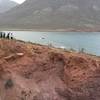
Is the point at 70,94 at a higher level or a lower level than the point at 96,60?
lower

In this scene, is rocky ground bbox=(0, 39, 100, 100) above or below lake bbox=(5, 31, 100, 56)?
above

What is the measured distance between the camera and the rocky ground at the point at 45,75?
1625 cm

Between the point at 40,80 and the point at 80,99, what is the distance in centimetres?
188

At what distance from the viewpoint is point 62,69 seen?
17062 mm

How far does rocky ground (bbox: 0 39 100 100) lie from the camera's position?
16250 mm

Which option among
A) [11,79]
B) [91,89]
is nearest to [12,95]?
[11,79]

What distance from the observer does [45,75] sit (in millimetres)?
16859

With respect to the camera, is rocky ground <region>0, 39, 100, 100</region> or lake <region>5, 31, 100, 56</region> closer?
rocky ground <region>0, 39, 100, 100</region>

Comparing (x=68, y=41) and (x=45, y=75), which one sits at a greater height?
(x=45, y=75)

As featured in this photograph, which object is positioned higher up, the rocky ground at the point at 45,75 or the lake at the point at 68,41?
the rocky ground at the point at 45,75

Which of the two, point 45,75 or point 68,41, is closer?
point 45,75

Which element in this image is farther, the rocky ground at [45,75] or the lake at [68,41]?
the lake at [68,41]

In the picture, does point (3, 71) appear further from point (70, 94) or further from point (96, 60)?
point (96, 60)

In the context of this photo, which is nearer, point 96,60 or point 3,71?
point 3,71
